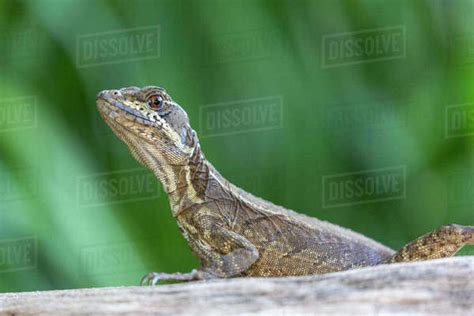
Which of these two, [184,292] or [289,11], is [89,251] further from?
[184,292]

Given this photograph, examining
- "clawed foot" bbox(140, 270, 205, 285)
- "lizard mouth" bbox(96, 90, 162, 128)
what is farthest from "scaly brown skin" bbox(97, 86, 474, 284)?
"clawed foot" bbox(140, 270, 205, 285)

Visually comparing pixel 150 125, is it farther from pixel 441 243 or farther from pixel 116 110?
pixel 441 243

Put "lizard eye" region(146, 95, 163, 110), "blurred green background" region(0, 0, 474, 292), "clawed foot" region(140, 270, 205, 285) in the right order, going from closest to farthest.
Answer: "clawed foot" region(140, 270, 205, 285)
"lizard eye" region(146, 95, 163, 110)
"blurred green background" region(0, 0, 474, 292)

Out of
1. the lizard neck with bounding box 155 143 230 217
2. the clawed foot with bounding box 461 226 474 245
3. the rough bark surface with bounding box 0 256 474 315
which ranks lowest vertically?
the rough bark surface with bounding box 0 256 474 315

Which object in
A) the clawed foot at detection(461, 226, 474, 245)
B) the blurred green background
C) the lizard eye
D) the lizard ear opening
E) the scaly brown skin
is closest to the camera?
the clawed foot at detection(461, 226, 474, 245)

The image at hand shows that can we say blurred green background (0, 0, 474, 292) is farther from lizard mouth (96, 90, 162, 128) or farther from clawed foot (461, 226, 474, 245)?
clawed foot (461, 226, 474, 245)

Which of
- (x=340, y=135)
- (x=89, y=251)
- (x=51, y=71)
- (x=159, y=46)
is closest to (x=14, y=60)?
(x=51, y=71)

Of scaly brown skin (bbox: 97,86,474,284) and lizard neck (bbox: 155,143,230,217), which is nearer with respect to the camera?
scaly brown skin (bbox: 97,86,474,284)
